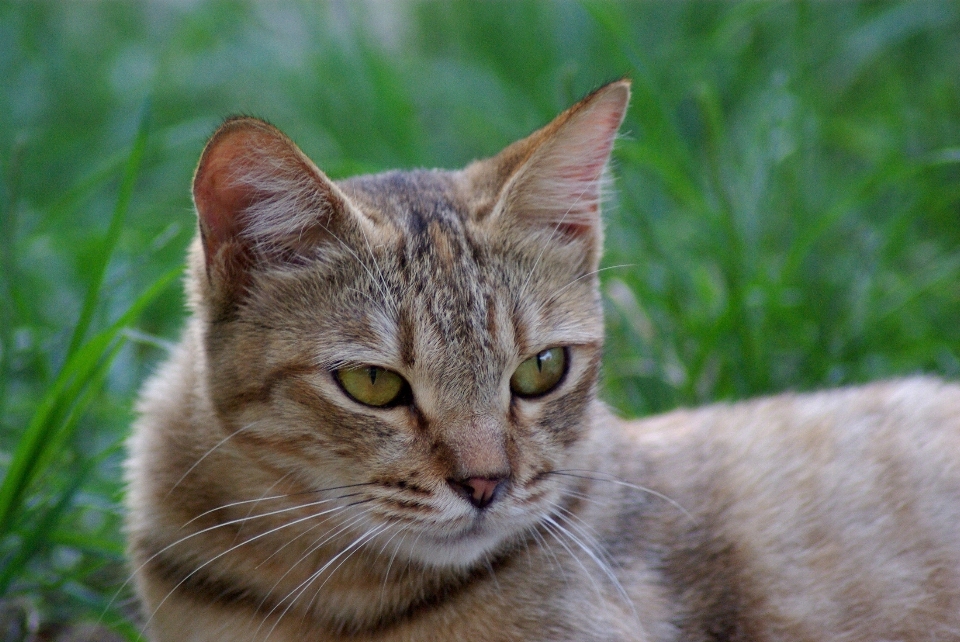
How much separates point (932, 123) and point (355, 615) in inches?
125

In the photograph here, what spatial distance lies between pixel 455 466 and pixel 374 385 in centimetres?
22

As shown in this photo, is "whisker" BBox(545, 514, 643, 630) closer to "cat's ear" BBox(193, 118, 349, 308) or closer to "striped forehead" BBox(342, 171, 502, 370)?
"striped forehead" BBox(342, 171, 502, 370)

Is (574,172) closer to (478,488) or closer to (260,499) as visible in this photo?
(478,488)

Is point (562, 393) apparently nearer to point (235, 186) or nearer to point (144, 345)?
point (235, 186)

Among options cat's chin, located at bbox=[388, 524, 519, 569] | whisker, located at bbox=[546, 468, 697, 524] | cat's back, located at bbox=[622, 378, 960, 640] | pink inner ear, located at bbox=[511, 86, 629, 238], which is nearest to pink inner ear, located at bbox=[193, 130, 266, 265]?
pink inner ear, located at bbox=[511, 86, 629, 238]

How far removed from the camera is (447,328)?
1.77 metres

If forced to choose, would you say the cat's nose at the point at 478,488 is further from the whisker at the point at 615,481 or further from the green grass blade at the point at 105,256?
the green grass blade at the point at 105,256

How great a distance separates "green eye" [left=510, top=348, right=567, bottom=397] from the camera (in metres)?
1.87

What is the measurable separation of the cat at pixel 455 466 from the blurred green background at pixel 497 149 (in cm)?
37

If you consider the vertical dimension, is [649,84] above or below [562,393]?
above

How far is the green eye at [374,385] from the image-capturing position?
175cm

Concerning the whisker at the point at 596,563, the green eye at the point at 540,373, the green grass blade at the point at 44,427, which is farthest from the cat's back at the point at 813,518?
the green grass blade at the point at 44,427

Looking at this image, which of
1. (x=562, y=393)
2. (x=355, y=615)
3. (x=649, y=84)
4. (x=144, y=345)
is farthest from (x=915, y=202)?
(x=144, y=345)

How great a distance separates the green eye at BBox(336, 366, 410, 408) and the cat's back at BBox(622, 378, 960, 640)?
0.66 metres
